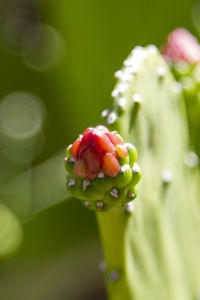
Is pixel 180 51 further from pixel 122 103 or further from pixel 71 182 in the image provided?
pixel 71 182

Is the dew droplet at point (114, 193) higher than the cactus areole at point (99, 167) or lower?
lower

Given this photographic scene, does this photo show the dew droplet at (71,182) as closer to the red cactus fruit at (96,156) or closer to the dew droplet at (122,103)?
the red cactus fruit at (96,156)

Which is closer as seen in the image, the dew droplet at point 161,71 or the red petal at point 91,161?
the red petal at point 91,161

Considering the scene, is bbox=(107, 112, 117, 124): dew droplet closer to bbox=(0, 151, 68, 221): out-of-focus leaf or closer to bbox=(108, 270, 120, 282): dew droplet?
bbox=(108, 270, 120, 282): dew droplet

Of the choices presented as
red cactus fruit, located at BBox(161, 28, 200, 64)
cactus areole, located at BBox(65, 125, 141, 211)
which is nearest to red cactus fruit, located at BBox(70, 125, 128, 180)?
cactus areole, located at BBox(65, 125, 141, 211)

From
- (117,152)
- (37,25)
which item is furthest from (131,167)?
(37,25)

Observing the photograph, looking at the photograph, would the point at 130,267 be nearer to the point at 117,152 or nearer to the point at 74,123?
the point at 117,152

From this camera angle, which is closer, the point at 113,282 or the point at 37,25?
the point at 113,282

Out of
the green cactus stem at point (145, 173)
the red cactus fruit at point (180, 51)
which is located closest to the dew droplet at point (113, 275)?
the green cactus stem at point (145, 173)
